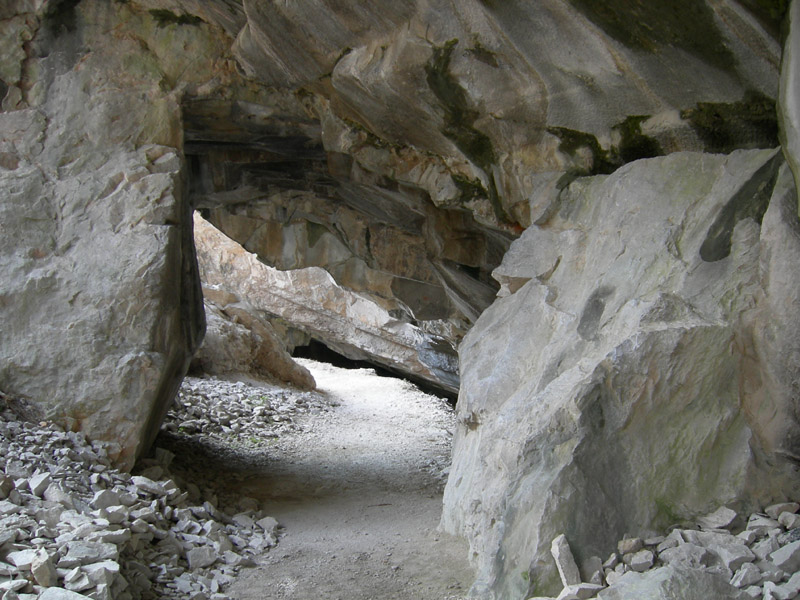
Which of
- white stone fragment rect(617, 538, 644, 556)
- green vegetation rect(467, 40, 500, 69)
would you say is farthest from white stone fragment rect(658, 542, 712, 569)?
green vegetation rect(467, 40, 500, 69)

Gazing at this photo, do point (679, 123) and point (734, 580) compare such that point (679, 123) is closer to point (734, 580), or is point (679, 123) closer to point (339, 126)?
point (734, 580)

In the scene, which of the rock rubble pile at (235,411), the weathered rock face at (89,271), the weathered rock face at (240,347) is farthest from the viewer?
the weathered rock face at (240,347)

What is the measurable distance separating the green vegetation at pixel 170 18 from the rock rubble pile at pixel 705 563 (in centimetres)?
564

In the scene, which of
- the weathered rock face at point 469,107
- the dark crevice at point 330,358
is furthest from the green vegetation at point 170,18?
the dark crevice at point 330,358

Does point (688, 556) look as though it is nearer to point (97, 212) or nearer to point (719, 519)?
point (719, 519)

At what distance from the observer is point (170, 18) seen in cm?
655

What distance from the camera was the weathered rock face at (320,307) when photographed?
1482cm

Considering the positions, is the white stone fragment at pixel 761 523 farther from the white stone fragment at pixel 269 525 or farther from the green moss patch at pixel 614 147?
the white stone fragment at pixel 269 525

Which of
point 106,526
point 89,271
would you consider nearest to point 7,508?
point 106,526

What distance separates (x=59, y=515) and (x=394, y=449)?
5.35m

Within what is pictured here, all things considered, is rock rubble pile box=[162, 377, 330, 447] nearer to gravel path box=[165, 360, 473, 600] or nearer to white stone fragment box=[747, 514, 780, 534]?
gravel path box=[165, 360, 473, 600]

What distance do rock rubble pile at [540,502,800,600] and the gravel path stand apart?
105 cm

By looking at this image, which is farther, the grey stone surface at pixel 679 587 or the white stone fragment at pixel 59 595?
the white stone fragment at pixel 59 595

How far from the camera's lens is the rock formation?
3.45 meters
